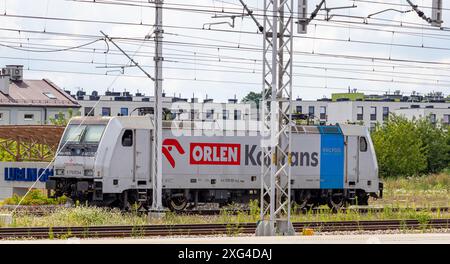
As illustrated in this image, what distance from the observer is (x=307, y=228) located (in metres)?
26.1

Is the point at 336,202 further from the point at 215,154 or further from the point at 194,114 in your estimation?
the point at 194,114

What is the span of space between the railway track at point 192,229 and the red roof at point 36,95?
5552 centimetres

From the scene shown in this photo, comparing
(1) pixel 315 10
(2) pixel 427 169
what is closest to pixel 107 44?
(1) pixel 315 10

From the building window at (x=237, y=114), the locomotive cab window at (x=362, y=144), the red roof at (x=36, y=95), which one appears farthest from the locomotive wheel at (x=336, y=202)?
the red roof at (x=36, y=95)

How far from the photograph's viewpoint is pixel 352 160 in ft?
113

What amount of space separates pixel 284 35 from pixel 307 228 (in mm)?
6392

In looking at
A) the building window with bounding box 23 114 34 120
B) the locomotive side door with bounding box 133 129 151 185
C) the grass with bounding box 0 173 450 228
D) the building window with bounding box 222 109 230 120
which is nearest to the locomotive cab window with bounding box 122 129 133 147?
the locomotive side door with bounding box 133 129 151 185

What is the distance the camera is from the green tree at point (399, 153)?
6062 cm

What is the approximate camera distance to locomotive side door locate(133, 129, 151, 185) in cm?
3014

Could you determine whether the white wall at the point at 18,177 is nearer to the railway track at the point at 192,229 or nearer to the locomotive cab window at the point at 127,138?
the locomotive cab window at the point at 127,138

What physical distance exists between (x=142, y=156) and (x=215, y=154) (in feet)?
9.06

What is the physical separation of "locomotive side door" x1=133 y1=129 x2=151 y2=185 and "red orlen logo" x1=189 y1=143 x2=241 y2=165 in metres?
1.65

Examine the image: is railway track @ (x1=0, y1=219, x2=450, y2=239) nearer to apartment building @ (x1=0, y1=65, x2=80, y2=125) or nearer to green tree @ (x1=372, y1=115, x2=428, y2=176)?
green tree @ (x1=372, y1=115, x2=428, y2=176)

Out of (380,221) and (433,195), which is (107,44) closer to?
(380,221)
